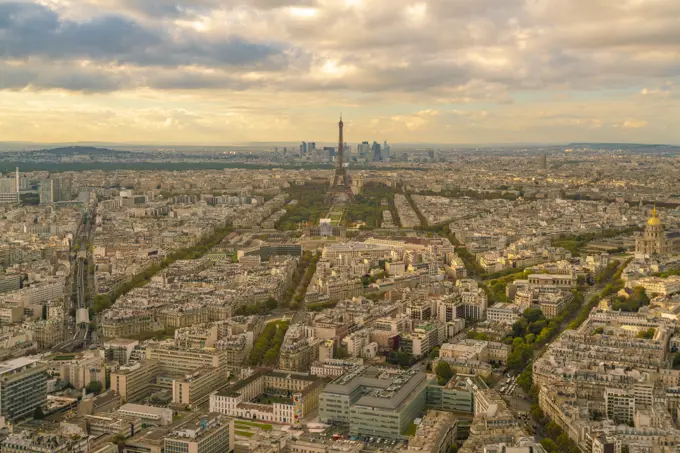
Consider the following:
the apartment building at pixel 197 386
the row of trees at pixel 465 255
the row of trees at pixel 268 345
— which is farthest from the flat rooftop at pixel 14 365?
the row of trees at pixel 465 255

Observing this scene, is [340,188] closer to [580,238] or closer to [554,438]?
[580,238]

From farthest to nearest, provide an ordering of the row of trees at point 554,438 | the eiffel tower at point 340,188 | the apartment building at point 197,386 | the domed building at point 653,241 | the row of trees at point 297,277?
the eiffel tower at point 340,188
the domed building at point 653,241
the row of trees at point 297,277
the apartment building at point 197,386
the row of trees at point 554,438

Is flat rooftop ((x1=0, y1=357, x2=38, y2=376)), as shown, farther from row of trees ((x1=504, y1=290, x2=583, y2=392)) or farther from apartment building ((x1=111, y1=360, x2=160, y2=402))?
row of trees ((x1=504, y1=290, x2=583, y2=392))

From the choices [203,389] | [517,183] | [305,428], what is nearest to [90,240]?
[203,389]

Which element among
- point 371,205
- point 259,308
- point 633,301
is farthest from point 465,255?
point 371,205

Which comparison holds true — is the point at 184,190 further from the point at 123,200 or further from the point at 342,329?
the point at 342,329

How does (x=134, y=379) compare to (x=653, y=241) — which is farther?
(x=653, y=241)

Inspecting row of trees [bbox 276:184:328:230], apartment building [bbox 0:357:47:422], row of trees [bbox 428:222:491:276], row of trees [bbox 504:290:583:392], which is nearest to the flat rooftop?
apartment building [bbox 0:357:47:422]

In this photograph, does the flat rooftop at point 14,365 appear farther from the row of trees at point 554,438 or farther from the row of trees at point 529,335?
the row of trees at point 529,335

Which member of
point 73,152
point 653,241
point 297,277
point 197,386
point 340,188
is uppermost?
point 73,152
